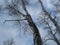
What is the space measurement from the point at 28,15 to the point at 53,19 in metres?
1.79

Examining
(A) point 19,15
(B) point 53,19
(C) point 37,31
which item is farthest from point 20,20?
(B) point 53,19

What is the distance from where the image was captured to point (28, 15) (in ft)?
48.8

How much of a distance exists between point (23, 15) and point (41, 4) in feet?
5.87

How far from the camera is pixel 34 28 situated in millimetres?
14602

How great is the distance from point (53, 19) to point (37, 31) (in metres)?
1.67

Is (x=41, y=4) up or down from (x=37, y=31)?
up

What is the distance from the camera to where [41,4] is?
52.0 feet

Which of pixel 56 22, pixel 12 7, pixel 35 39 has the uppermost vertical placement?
pixel 12 7

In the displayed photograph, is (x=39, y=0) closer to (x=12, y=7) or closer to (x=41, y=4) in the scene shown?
(x=41, y=4)

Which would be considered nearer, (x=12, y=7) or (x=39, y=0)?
(x=12, y=7)

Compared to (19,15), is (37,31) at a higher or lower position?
lower

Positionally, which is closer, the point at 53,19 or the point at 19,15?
the point at 19,15

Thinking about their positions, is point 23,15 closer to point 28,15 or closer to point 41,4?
point 28,15

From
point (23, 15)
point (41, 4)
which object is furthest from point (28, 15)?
point (41, 4)
